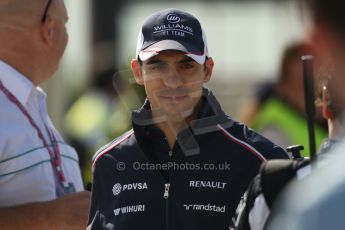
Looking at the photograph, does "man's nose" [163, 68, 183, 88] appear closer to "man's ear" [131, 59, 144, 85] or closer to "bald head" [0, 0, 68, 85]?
"man's ear" [131, 59, 144, 85]

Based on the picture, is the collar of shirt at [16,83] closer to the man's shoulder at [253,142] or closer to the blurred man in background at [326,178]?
the man's shoulder at [253,142]

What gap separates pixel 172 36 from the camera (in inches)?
147

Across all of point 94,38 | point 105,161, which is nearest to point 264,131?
point 105,161

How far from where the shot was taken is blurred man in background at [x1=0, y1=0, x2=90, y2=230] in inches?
161

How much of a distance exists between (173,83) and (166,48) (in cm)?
13

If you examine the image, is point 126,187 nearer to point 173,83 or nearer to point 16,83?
point 173,83

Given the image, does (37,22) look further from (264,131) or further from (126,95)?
(264,131)

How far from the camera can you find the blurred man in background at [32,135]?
4.09 meters

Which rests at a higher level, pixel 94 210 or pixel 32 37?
pixel 32 37

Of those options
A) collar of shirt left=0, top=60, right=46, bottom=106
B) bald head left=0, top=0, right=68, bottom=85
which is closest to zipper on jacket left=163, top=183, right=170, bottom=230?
collar of shirt left=0, top=60, right=46, bottom=106

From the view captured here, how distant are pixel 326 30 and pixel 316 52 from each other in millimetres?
82

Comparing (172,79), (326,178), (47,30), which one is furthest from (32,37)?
(326,178)

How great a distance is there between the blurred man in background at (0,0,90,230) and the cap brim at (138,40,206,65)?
2.25 ft

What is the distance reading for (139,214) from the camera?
142 inches
